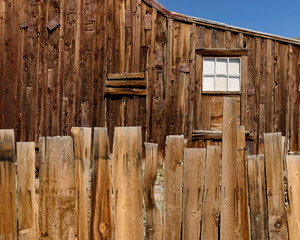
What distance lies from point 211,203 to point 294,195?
707 mm

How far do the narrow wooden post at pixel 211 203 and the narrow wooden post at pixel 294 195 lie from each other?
0.61 metres

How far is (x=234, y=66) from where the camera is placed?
28.2ft

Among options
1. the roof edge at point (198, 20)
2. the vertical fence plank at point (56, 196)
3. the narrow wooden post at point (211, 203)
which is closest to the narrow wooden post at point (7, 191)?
the vertical fence plank at point (56, 196)

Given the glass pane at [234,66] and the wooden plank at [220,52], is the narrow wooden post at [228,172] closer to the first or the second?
the wooden plank at [220,52]

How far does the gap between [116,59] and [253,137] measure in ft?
14.1

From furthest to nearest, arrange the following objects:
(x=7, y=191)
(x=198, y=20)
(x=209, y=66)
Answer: (x=209, y=66)
(x=198, y=20)
(x=7, y=191)

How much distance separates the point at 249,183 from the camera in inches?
104

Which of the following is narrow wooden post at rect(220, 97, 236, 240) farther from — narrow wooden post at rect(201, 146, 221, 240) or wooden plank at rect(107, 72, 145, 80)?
wooden plank at rect(107, 72, 145, 80)

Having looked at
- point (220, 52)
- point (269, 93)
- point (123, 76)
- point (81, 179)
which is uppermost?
point (220, 52)

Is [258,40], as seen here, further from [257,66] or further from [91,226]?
[91,226]

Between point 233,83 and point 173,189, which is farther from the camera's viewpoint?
point 233,83

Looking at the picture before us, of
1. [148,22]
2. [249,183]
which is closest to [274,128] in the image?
[148,22]

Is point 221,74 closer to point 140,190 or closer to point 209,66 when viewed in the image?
point 209,66

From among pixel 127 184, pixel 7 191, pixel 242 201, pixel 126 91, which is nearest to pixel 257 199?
pixel 242 201
